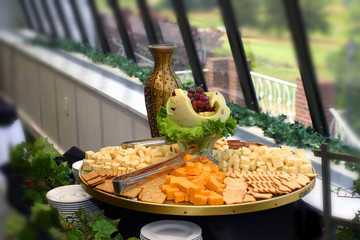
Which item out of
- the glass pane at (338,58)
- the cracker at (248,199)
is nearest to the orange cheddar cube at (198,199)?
the cracker at (248,199)

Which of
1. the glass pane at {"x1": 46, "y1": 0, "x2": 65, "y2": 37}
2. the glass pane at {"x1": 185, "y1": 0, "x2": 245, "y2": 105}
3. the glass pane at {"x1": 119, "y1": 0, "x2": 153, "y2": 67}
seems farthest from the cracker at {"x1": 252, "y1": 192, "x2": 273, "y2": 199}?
the glass pane at {"x1": 119, "y1": 0, "x2": 153, "y2": 67}

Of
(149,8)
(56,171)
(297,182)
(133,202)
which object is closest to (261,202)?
(297,182)

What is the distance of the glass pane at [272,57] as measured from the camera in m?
2.75

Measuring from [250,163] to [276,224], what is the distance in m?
0.20

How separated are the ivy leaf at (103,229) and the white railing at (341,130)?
1.48 meters

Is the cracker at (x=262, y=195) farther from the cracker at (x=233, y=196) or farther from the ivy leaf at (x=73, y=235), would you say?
the ivy leaf at (x=73, y=235)

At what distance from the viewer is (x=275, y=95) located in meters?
3.04

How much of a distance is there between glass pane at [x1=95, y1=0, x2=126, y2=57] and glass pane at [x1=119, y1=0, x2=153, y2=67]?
11.0 inches

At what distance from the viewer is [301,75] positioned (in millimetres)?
2734

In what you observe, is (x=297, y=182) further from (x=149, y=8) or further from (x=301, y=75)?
(x=149, y=8)

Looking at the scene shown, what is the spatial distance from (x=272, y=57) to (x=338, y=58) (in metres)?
0.64

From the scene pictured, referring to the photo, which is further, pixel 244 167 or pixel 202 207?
pixel 244 167

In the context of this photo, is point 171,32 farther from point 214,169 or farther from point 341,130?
point 214,169

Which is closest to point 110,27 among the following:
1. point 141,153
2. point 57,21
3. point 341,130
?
point 57,21
